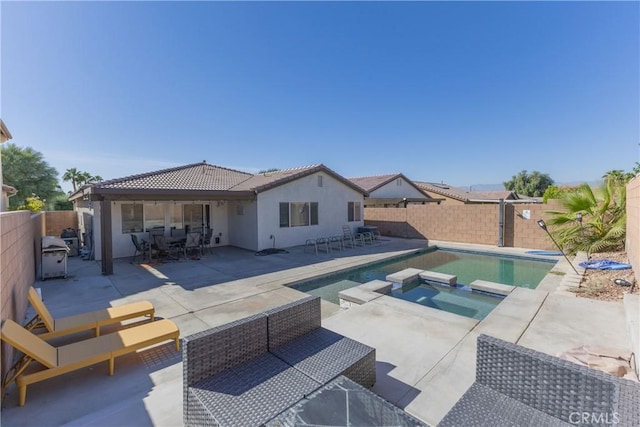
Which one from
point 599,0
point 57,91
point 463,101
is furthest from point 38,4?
point 463,101

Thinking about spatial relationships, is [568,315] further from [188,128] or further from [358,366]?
[188,128]

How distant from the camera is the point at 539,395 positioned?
2.38 metres

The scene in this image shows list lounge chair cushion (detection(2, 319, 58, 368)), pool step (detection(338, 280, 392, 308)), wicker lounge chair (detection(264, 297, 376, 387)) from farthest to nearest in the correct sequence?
pool step (detection(338, 280, 392, 308)) < lounge chair cushion (detection(2, 319, 58, 368)) < wicker lounge chair (detection(264, 297, 376, 387))

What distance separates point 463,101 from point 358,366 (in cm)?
2045

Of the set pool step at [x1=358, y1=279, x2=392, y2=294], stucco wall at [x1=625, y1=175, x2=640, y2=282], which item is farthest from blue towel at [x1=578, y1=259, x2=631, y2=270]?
pool step at [x1=358, y1=279, x2=392, y2=294]

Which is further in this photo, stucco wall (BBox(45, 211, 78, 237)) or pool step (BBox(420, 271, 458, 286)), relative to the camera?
stucco wall (BBox(45, 211, 78, 237))

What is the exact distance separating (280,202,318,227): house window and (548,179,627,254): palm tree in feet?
33.5

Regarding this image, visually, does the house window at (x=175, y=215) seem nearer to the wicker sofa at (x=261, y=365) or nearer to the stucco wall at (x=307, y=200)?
the stucco wall at (x=307, y=200)

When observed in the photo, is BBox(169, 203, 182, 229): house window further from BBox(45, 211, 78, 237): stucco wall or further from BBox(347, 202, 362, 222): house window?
BBox(347, 202, 362, 222): house window

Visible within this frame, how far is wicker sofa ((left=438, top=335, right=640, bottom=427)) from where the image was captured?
2066mm

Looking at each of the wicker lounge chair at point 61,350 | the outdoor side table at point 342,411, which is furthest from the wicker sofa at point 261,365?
Result: the wicker lounge chair at point 61,350

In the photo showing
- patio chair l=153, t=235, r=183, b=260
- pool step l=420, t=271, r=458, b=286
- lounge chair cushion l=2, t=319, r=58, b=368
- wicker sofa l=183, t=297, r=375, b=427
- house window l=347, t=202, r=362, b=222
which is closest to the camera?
wicker sofa l=183, t=297, r=375, b=427

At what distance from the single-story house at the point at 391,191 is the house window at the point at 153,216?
47.5 ft

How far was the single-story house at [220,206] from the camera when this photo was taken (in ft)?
34.8
